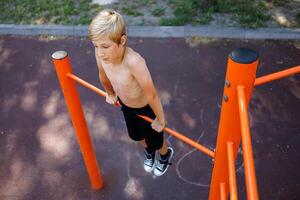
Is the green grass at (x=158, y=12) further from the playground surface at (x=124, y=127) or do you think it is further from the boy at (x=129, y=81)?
the boy at (x=129, y=81)

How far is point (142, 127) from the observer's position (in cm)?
237

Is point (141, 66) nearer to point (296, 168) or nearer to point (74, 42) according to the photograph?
point (296, 168)

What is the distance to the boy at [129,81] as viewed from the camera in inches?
66.0

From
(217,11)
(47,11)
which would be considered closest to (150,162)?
(217,11)

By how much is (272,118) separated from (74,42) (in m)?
2.93

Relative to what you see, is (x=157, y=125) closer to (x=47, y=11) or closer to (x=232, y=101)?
(x=232, y=101)

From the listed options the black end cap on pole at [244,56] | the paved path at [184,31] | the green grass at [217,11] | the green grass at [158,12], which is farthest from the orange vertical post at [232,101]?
the green grass at [158,12]

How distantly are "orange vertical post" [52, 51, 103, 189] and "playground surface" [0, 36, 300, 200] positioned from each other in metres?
0.23

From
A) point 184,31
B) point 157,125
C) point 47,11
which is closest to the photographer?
point 157,125

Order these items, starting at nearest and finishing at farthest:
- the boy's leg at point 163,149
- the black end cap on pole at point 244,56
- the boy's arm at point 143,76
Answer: the black end cap on pole at point 244,56 < the boy's arm at point 143,76 < the boy's leg at point 163,149

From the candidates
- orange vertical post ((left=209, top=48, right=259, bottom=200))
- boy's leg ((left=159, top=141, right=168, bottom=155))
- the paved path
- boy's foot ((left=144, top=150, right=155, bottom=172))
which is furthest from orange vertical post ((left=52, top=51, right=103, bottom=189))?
the paved path

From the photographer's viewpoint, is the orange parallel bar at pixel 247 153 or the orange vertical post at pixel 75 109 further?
the orange vertical post at pixel 75 109

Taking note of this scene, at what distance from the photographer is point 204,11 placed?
536 centimetres

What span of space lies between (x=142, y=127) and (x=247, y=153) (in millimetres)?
1224
